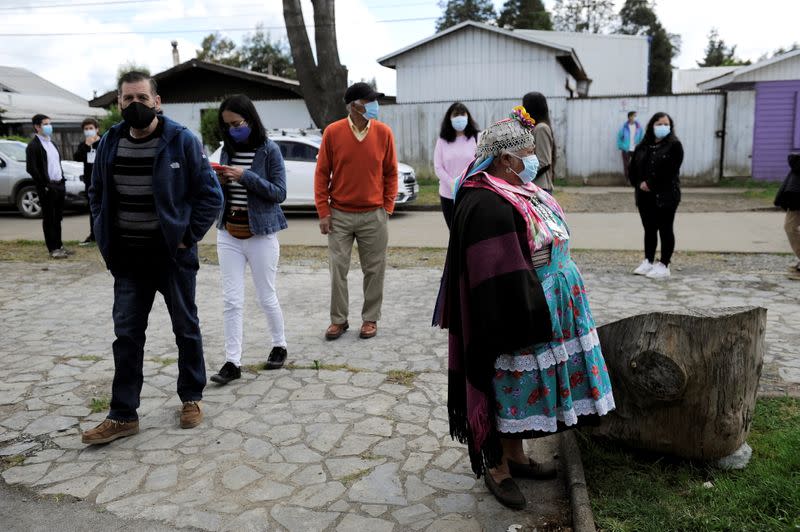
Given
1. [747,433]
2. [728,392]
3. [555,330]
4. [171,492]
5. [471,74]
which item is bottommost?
[171,492]

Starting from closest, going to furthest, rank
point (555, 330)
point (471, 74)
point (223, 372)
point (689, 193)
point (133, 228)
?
1. point (555, 330)
2. point (133, 228)
3. point (223, 372)
4. point (689, 193)
5. point (471, 74)

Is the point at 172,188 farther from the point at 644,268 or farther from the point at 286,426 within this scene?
the point at 644,268

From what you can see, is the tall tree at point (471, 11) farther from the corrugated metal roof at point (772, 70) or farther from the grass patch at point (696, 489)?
the grass patch at point (696, 489)

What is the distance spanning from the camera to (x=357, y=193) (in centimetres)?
583

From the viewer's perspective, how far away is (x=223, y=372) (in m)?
4.97

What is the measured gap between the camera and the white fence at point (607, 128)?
18.2 meters

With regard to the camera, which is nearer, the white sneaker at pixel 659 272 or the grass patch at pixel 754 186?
the white sneaker at pixel 659 272

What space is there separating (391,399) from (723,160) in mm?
16646

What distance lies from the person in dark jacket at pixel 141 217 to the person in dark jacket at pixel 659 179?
5.11 m

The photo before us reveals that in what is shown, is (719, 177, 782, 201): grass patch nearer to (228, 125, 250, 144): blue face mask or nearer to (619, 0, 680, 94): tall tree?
(228, 125, 250, 144): blue face mask

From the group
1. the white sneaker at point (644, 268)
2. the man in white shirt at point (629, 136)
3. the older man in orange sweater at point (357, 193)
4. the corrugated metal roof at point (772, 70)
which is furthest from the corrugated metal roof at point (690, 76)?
the older man in orange sweater at point (357, 193)

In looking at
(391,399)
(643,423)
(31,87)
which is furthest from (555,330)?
(31,87)

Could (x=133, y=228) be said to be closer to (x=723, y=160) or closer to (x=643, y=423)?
(x=643, y=423)

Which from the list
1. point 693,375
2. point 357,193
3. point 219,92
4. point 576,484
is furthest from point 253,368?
point 219,92
